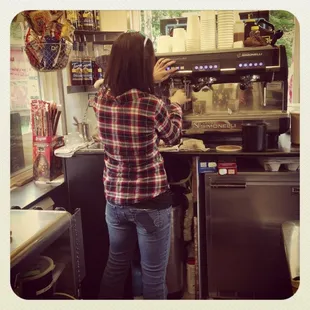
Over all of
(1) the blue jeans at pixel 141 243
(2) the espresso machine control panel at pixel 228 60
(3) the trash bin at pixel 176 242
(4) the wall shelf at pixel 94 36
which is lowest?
(3) the trash bin at pixel 176 242

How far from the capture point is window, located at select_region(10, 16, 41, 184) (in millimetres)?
887

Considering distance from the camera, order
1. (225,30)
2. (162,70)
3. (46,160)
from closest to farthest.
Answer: (162,70) → (46,160) → (225,30)

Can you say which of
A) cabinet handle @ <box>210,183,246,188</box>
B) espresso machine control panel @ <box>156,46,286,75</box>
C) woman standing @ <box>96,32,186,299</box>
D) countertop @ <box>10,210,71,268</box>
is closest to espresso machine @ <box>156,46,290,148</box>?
espresso machine control panel @ <box>156,46,286,75</box>

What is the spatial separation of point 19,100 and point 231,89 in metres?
0.93

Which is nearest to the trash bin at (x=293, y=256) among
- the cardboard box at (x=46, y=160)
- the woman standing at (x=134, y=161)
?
the woman standing at (x=134, y=161)

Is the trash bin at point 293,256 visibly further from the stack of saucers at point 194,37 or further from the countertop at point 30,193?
the stack of saucers at point 194,37

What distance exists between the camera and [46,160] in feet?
4.56

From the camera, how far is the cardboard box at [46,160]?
4.28 feet

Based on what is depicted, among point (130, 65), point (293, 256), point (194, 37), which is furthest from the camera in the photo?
point (194, 37)

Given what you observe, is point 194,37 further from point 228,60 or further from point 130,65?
point 130,65

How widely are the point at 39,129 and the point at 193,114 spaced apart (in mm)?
576

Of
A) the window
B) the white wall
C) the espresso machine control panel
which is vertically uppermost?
the white wall

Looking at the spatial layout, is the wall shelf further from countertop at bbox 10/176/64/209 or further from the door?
the door

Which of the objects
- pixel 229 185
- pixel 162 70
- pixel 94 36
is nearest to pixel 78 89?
pixel 94 36
